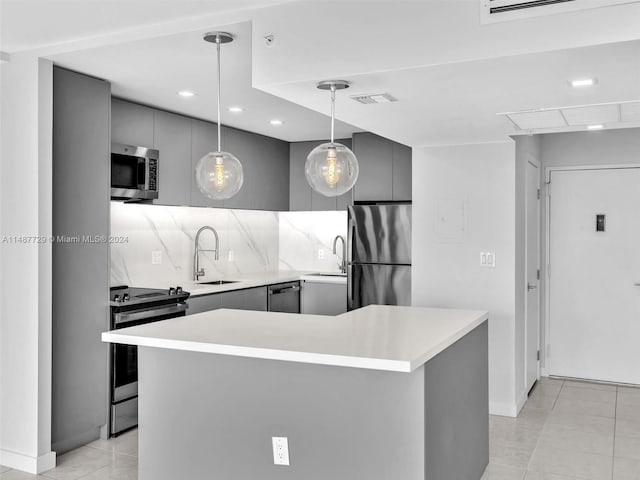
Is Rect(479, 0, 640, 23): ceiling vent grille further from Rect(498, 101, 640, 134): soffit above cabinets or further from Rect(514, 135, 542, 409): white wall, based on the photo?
Rect(514, 135, 542, 409): white wall

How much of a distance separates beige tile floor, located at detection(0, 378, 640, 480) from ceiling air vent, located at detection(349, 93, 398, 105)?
86.9 inches

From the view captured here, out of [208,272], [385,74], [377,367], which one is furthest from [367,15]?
[208,272]

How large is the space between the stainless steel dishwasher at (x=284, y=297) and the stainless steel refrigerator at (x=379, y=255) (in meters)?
0.71

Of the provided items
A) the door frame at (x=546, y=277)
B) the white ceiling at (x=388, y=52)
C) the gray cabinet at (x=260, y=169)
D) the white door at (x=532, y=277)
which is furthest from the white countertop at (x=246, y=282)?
the door frame at (x=546, y=277)

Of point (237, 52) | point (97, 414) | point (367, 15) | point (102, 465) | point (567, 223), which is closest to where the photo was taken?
point (367, 15)

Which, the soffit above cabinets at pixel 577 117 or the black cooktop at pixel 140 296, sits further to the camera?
the black cooktop at pixel 140 296

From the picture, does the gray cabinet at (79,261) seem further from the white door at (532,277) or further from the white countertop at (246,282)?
the white door at (532,277)

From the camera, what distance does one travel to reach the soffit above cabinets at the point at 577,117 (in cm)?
314

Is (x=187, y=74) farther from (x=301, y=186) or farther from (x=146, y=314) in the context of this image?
(x=301, y=186)

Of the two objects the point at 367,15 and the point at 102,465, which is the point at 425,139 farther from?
the point at 102,465

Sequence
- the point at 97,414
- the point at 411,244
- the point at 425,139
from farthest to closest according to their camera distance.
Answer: the point at 411,244 → the point at 425,139 → the point at 97,414

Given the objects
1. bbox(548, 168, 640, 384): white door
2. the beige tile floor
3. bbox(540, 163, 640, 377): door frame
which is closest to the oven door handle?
the beige tile floor

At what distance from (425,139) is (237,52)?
1.76m

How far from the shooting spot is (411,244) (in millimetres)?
5160
